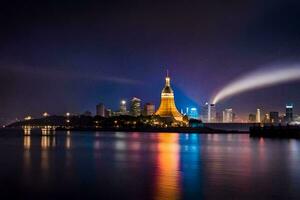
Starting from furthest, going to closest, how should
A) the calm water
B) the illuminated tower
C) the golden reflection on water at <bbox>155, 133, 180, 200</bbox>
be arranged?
the illuminated tower
the calm water
the golden reflection on water at <bbox>155, 133, 180, 200</bbox>

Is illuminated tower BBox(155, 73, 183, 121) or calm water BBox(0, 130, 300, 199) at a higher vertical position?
illuminated tower BBox(155, 73, 183, 121)

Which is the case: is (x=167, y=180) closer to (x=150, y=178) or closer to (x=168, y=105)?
(x=150, y=178)

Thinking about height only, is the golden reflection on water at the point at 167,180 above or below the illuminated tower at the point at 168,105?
below

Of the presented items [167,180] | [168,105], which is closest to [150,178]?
[167,180]

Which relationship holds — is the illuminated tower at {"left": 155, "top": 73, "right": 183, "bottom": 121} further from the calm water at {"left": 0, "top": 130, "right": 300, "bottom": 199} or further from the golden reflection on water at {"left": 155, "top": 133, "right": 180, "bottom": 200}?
the golden reflection on water at {"left": 155, "top": 133, "right": 180, "bottom": 200}

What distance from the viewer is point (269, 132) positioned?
89250 mm

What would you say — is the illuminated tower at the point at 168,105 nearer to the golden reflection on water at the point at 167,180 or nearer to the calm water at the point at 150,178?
the calm water at the point at 150,178

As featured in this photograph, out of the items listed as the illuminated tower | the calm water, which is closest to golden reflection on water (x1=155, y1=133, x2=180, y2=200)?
the calm water

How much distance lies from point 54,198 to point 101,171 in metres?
10.8

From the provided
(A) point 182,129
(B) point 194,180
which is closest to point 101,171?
(B) point 194,180

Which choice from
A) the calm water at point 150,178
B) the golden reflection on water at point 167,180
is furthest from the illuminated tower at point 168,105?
the golden reflection on water at point 167,180

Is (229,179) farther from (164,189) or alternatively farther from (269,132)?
(269,132)

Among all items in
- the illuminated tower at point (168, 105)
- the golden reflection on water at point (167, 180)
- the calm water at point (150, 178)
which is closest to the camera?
the golden reflection on water at point (167, 180)

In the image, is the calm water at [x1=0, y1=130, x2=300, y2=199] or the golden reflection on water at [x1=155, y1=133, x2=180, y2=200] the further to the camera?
the calm water at [x1=0, y1=130, x2=300, y2=199]
